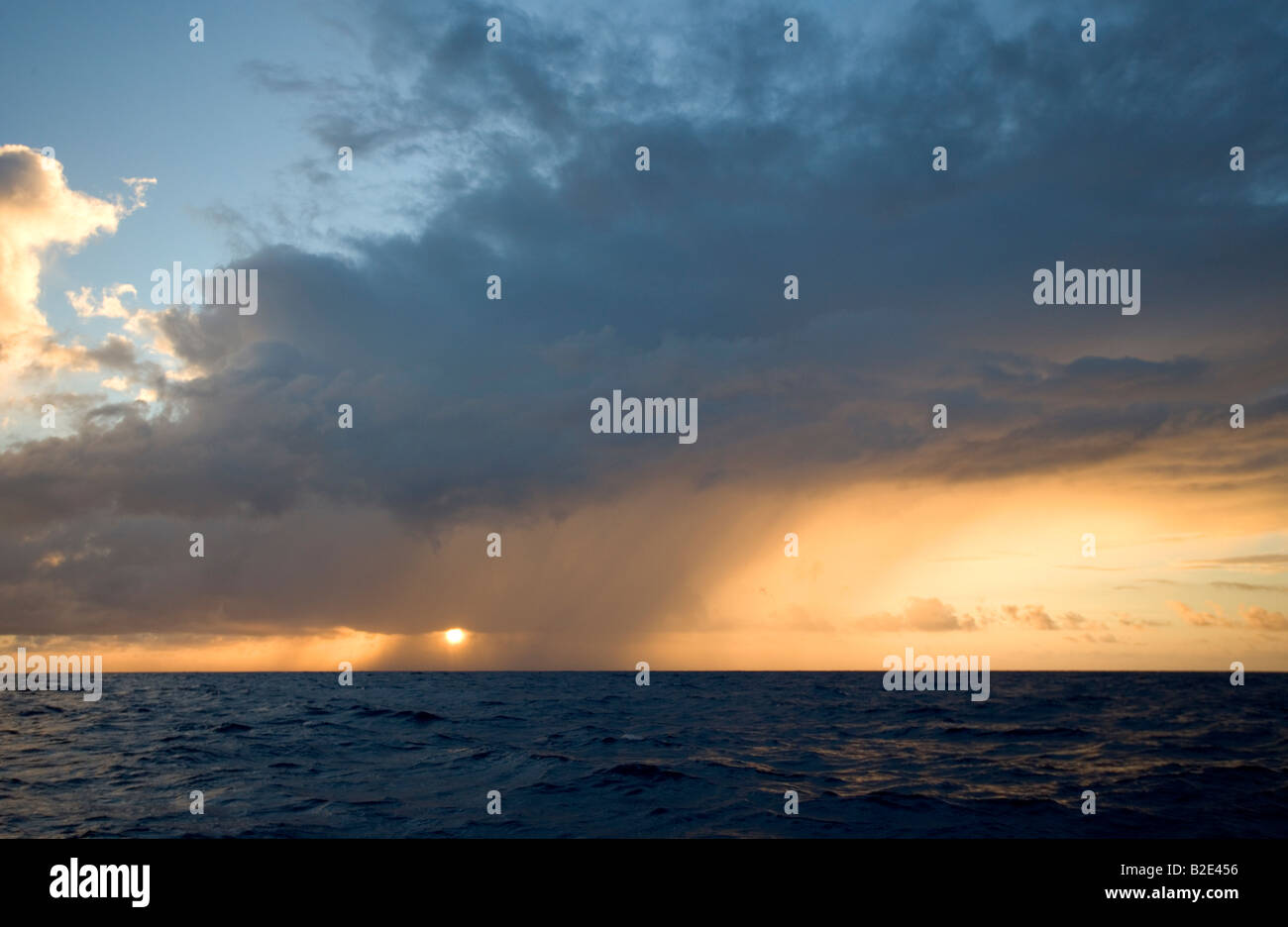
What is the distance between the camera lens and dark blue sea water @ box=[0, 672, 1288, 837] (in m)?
18.6

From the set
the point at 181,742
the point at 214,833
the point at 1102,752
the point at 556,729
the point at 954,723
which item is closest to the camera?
the point at 214,833

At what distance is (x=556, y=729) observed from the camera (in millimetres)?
38500

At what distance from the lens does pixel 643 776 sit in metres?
24.2

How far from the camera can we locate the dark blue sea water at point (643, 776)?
1861 cm
